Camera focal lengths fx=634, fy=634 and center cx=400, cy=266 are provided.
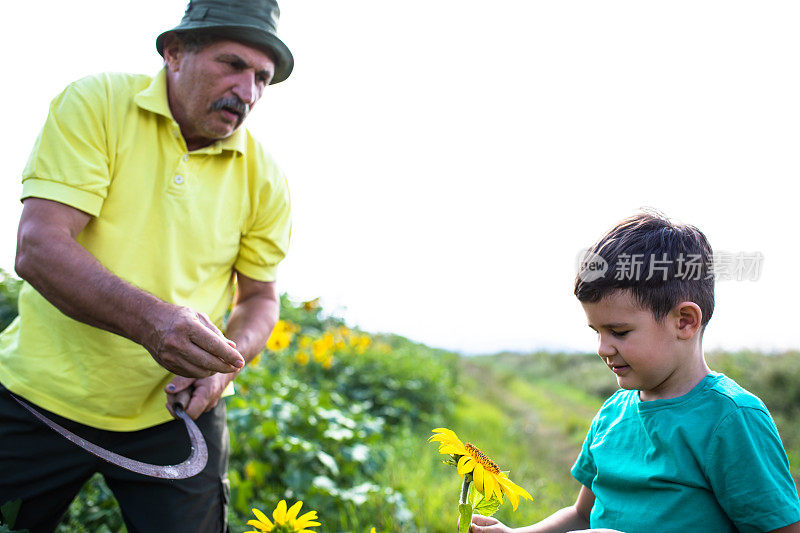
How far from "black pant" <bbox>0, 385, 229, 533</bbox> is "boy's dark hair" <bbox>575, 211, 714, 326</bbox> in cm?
138

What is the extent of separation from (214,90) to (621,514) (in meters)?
1.71

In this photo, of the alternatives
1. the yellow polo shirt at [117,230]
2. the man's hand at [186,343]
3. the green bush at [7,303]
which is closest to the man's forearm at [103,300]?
the man's hand at [186,343]

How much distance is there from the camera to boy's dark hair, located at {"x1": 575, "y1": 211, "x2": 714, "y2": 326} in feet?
4.91

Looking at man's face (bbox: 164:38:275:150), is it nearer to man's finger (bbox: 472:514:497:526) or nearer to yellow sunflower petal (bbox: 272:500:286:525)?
yellow sunflower petal (bbox: 272:500:286:525)

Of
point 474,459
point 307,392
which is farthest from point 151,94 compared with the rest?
point 307,392

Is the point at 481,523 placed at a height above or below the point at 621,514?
below

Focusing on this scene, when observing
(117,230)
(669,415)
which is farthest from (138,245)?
(669,415)

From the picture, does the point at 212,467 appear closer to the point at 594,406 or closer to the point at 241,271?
the point at 241,271

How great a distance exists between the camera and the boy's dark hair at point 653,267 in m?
1.50

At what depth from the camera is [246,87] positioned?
208 cm

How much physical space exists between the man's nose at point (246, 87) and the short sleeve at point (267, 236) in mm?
315

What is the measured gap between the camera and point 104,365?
200 cm

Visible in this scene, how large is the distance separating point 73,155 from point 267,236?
2.29 feet

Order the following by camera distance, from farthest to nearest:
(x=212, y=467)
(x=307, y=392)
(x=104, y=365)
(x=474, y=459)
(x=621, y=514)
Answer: (x=307, y=392) < (x=212, y=467) < (x=104, y=365) < (x=621, y=514) < (x=474, y=459)
